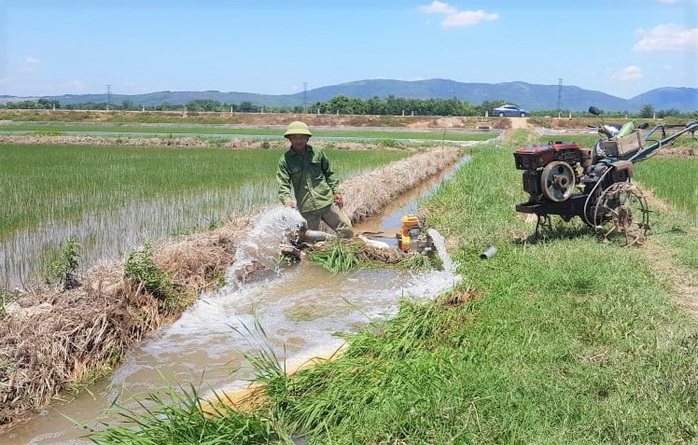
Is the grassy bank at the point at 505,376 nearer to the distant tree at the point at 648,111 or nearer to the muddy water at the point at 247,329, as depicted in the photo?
the muddy water at the point at 247,329

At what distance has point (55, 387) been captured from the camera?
153 inches

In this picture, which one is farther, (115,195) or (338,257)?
(115,195)

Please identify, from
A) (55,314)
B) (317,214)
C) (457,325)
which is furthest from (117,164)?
(457,325)

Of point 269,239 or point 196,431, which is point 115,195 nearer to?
point 269,239

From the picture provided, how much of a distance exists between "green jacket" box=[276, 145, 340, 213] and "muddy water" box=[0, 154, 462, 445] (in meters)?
0.32

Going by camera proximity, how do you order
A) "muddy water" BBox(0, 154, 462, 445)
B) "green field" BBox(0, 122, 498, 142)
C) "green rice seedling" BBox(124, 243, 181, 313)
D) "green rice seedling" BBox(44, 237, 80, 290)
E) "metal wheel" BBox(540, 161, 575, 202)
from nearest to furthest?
1. "muddy water" BBox(0, 154, 462, 445)
2. "green rice seedling" BBox(44, 237, 80, 290)
3. "green rice seedling" BBox(124, 243, 181, 313)
4. "metal wheel" BBox(540, 161, 575, 202)
5. "green field" BBox(0, 122, 498, 142)

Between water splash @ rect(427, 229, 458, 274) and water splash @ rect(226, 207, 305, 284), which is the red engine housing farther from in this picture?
water splash @ rect(226, 207, 305, 284)

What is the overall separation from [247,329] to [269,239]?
2812mm

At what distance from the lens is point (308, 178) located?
6.75 metres

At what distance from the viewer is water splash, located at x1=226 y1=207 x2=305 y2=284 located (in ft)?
22.2

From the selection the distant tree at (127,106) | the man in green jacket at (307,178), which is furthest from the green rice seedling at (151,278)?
the distant tree at (127,106)

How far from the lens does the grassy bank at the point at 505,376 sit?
114 inches

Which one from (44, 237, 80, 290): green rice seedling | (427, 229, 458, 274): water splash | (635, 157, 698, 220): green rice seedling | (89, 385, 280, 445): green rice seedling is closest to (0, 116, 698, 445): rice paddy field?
(89, 385, 280, 445): green rice seedling

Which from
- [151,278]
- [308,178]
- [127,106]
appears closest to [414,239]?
[308,178]
